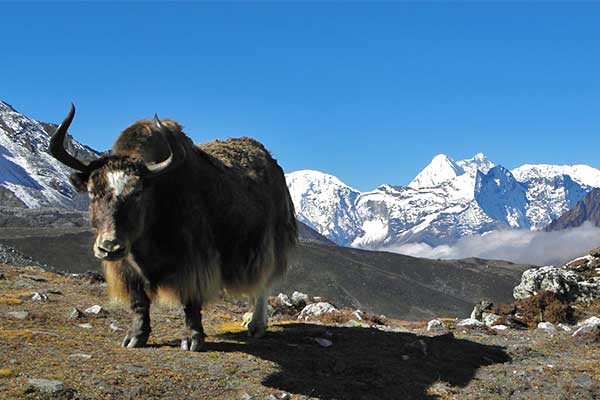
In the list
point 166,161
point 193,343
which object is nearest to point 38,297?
point 193,343

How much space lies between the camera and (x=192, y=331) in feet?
35.3

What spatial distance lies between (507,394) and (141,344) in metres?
6.54

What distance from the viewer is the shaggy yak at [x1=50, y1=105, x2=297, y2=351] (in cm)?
949

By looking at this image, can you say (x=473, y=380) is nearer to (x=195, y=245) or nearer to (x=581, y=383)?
(x=581, y=383)

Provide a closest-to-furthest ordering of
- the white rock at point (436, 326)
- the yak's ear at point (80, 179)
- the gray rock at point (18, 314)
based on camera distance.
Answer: the yak's ear at point (80, 179) → the gray rock at point (18, 314) → the white rock at point (436, 326)

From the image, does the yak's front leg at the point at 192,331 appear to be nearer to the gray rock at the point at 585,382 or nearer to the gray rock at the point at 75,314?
the gray rock at the point at 75,314

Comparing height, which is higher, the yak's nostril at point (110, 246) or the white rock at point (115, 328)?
the yak's nostril at point (110, 246)

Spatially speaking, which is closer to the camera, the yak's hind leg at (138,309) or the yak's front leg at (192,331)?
the yak's front leg at (192,331)

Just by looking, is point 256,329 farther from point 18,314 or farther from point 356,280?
point 356,280

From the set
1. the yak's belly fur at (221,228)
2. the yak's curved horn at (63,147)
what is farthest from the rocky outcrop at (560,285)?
the yak's curved horn at (63,147)

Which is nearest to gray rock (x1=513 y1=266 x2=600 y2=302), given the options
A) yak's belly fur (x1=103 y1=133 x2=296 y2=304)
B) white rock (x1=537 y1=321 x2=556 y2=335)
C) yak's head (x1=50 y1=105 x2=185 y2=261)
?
white rock (x1=537 y1=321 x2=556 y2=335)

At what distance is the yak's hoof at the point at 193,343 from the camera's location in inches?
418

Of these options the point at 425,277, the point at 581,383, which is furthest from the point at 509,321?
the point at 425,277

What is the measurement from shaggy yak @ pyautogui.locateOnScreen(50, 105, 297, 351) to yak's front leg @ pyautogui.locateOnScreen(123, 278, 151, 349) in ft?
0.06
